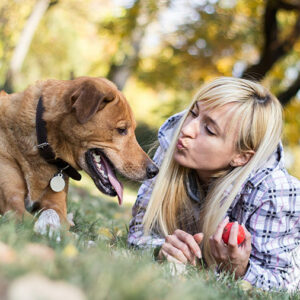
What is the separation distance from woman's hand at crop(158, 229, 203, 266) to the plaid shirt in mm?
347

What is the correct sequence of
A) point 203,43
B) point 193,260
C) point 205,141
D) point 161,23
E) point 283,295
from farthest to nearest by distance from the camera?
point 161,23 < point 203,43 < point 205,141 < point 193,260 < point 283,295

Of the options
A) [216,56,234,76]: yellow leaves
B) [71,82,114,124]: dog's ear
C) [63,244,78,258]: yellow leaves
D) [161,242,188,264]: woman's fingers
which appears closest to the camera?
[63,244,78,258]: yellow leaves

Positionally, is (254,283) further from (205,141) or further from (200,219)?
(205,141)

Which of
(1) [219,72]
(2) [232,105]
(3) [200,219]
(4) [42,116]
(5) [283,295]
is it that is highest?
(2) [232,105]

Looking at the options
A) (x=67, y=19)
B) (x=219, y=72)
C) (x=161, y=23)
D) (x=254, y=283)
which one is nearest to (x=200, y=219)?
(x=254, y=283)

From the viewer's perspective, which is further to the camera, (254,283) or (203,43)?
(203,43)

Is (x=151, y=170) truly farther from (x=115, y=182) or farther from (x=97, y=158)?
(x=97, y=158)

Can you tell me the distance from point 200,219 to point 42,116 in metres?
1.66

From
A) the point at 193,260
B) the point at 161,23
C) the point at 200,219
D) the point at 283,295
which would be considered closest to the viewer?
the point at 283,295

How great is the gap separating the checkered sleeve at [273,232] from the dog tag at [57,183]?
1706 mm

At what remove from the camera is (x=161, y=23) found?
14.8 meters

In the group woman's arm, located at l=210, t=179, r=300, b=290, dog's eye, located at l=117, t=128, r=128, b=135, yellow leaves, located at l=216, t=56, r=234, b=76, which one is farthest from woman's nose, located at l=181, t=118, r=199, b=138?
yellow leaves, located at l=216, t=56, r=234, b=76

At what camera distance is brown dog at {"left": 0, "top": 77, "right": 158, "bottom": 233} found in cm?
376

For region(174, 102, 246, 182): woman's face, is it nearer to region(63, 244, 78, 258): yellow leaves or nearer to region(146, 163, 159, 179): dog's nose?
region(146, 163, 159, 179): dog's nose
